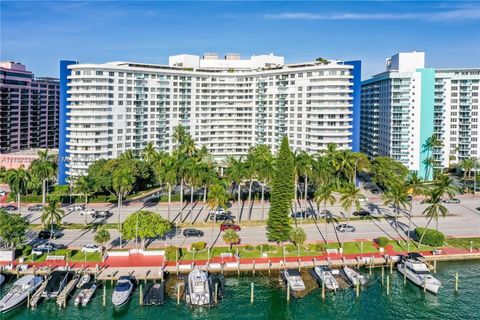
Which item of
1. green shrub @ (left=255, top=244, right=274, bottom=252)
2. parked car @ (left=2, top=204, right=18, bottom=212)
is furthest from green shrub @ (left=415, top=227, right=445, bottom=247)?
parked car @ (left=2, top=204, right=18, bottom=212)

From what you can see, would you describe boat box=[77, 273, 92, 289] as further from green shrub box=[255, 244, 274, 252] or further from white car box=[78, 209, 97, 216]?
white car box=[78, 209, 97, 216]

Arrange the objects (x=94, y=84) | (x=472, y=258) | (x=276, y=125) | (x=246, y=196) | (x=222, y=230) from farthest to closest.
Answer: (x=276, y=125) < (x=94, y=84) < (x=246, y=196) < (x=222, y=230) < (x=472, y=258)

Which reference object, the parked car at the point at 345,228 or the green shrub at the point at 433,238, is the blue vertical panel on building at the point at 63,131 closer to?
the parked car at the point at 345,228

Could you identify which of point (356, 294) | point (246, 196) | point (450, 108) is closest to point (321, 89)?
point (246, 196)

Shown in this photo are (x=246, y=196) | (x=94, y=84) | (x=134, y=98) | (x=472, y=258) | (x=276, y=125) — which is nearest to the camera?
(x=472, y=258)

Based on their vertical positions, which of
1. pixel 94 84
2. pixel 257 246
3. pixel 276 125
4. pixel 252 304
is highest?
pixel 94 84

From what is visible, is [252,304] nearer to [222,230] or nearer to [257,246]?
[257,246]
